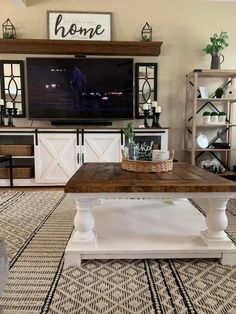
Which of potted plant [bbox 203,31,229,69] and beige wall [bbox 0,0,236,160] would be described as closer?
potted plant [bbox 203,31,229,69]

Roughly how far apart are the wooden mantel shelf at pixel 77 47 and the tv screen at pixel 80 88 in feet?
0.38

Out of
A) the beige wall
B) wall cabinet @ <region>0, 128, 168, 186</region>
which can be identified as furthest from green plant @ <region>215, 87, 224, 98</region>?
wall cabinet @ <region>0, 128, 168, 186</region>

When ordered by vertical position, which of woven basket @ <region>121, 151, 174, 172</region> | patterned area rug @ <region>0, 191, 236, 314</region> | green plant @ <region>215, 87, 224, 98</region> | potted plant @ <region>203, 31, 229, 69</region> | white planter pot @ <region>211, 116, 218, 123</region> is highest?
potted plant @ <region>203, 31, 229, 69</region>

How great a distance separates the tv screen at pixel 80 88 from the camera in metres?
3.60

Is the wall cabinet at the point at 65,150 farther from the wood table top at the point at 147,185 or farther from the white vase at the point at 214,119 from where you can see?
the wood table top at the point at 147,185

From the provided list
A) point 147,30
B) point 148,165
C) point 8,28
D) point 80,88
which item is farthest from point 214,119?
point 8,28

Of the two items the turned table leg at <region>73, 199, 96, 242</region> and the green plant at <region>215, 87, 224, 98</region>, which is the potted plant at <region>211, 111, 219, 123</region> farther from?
the turned table leg at <region>73, 199, 96, 242</region>

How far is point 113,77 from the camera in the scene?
368 centimetres

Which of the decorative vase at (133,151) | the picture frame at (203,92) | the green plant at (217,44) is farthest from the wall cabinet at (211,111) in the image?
the decorative vase at (133,151)

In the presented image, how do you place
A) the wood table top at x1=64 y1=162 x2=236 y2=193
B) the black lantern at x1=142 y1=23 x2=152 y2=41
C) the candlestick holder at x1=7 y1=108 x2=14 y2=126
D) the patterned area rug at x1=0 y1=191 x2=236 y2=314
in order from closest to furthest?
the patterned area rug at x1=0 y1=191 x2=236 y2=314
the wood table top at x1=64 y1=162 x2=236 y2=193
the candlestick holder at x1=7 y1=108 x2=14 y2=126
the black lantern at x1=142 y1=23 x2=152 y2=41

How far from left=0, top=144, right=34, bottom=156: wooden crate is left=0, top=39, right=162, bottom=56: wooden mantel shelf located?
130 cm

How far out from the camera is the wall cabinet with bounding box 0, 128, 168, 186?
3402mm

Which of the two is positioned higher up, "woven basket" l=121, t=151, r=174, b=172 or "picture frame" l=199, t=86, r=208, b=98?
"picture frame" l=199, t=86, r=208, b=98

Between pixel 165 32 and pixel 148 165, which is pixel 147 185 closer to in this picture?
pixel 148 165
